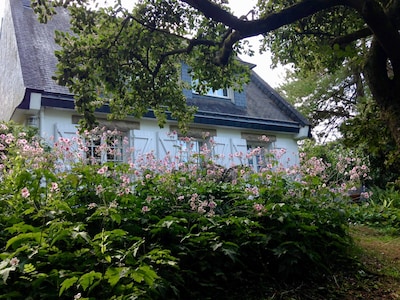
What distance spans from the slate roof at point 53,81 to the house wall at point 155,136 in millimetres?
366

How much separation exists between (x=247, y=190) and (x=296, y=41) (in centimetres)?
360

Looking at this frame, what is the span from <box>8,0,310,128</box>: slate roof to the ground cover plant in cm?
569

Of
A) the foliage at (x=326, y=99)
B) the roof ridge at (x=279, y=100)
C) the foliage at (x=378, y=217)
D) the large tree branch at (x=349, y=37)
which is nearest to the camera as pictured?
the large tree branch at (x=349, y=37)

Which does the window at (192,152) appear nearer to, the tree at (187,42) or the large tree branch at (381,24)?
A: the tree at (187,42)

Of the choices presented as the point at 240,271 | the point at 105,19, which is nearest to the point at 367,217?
the point at 240,271

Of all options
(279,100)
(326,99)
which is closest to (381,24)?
(279,100)

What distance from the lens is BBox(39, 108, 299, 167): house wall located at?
8.52 metres

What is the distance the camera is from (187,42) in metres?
5.36

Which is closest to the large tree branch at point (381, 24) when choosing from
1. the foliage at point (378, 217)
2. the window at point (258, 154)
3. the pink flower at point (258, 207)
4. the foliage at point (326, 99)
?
the window at point (258, 154)

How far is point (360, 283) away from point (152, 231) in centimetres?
208

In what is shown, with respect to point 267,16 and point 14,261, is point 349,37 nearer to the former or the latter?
point 267,16

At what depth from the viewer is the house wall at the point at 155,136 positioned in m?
A: 8.52

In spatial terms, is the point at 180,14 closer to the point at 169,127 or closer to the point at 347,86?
the point at 169,127

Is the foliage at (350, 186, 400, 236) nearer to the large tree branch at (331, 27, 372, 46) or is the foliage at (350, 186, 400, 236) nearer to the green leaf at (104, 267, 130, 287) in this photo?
the large tree branch at (331, 27, 372, 46)
